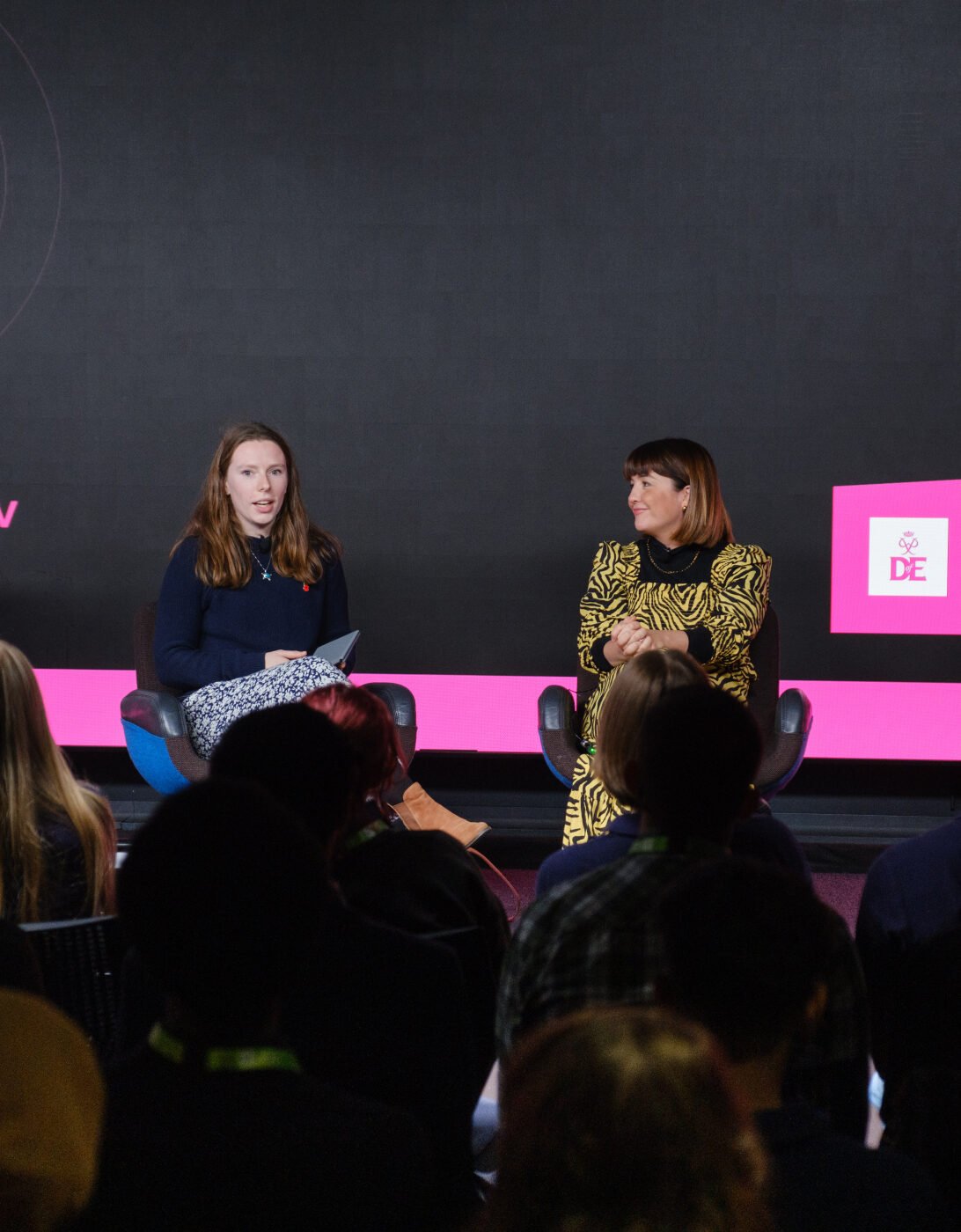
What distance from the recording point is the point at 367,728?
215 centimetres

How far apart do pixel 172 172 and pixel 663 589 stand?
8.44ft

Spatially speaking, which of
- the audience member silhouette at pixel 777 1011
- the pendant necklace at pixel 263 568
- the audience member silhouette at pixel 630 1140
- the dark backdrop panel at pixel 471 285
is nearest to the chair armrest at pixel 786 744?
the dark backdrop panel at pixel 471 285

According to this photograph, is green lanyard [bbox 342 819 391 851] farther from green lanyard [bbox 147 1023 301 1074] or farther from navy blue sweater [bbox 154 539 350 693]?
navy blue sweater [bbox 154 539 350 693]

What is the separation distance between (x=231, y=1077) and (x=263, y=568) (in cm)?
322

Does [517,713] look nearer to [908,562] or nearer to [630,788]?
[908,562]

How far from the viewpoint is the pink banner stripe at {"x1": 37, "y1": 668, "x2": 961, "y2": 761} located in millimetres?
4805

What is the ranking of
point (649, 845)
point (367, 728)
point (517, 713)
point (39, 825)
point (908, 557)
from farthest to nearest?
point (517, 713) → point (908, 557) → point (367, 728) → point (39, 825) → point (649, 845)

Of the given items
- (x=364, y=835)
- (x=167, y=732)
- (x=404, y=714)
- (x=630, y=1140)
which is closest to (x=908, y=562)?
(x=404, y=714)

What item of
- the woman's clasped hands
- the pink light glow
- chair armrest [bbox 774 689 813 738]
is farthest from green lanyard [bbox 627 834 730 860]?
the pink light glow

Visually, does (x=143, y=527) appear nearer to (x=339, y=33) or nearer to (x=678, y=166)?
(x=339, y=33)

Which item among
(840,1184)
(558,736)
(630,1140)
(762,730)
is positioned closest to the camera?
(630,1140)

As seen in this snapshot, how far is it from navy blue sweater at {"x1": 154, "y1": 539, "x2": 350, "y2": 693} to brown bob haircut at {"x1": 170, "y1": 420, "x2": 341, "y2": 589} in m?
0.03

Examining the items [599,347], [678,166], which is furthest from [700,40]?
[599,347]

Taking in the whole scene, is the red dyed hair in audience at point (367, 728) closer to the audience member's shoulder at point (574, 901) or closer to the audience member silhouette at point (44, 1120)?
the audience member's shoulder at point (574, 901)
